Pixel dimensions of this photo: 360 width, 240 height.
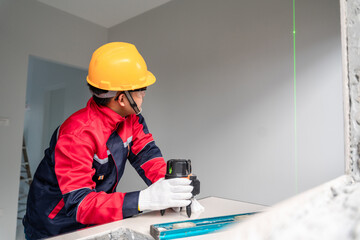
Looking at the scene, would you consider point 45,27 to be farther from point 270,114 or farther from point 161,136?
point 270,114

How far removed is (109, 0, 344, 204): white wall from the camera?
6.00 feet

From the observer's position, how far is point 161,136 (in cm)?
292

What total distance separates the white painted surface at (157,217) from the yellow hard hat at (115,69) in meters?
0.54

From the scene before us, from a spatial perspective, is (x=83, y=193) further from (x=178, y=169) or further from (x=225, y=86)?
(x=225, y=86)

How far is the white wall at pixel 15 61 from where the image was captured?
2607 millimetres

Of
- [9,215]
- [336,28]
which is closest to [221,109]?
[336,28]

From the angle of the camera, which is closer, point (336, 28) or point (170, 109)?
point (336, 28)

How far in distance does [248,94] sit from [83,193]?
69.7 inches

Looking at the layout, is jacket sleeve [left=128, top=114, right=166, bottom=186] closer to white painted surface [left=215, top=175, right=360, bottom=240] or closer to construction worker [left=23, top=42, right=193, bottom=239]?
construction worker [left=23, top=42, right=193, bottom=239]

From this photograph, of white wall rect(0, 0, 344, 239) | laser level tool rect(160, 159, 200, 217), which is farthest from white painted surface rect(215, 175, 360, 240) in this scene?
white wall rect(0, 0, 344, 239)

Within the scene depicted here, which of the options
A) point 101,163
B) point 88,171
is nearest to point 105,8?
point 101,163

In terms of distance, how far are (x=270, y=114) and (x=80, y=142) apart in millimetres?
1659

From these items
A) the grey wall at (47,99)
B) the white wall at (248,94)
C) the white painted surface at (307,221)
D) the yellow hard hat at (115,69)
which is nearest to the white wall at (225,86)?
the white wall at (248,94)

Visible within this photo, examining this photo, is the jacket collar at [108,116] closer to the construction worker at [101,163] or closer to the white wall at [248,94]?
the construction worker at [101,163]
